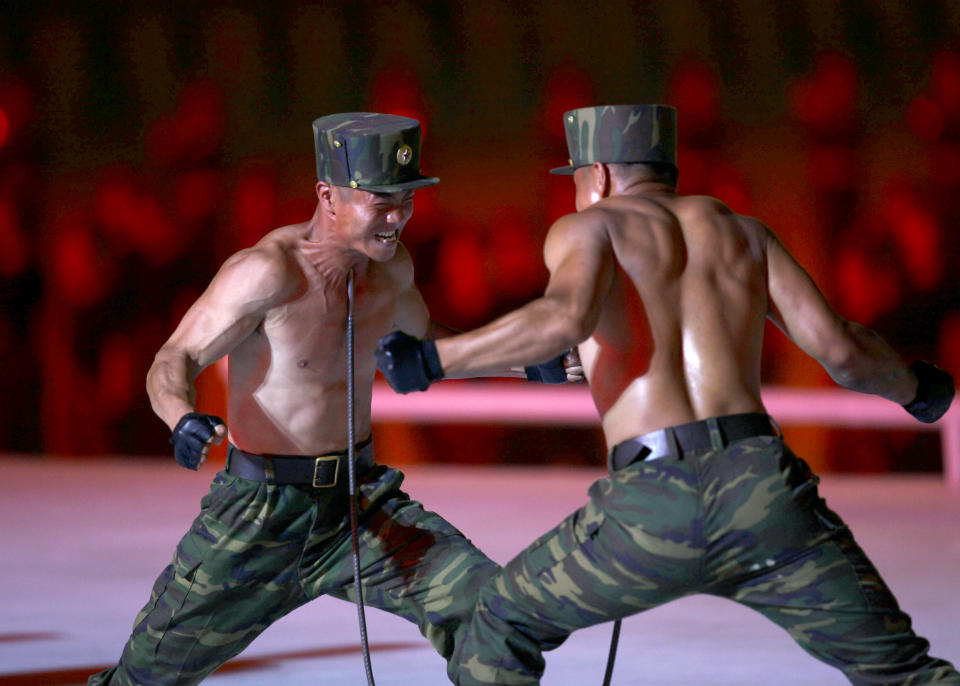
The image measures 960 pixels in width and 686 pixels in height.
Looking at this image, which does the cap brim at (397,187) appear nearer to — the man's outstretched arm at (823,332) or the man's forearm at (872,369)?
the man's outstretched arm at (823,332)

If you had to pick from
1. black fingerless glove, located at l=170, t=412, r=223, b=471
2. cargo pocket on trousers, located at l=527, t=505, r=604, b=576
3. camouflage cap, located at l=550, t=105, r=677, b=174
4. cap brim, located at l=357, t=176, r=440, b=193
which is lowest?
cargo pocket on trousers, located at l=527, t=505, r=604, b=576

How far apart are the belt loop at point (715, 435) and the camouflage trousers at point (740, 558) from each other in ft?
0.04

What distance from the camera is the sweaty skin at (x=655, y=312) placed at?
2154 millimetres

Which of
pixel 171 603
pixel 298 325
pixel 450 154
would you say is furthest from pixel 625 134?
pixel 450 154

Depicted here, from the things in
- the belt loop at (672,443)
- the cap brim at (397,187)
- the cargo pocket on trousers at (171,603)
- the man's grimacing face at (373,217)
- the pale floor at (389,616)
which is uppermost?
the cap brim at (397,187)

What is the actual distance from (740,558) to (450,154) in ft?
23.0

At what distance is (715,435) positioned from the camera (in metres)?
2.20

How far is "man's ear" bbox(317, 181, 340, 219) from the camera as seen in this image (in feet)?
9.26

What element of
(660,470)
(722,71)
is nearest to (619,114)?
(660,470)

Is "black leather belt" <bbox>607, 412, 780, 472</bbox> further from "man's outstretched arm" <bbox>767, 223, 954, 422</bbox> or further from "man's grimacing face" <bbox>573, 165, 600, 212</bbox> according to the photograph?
"man's grimacing face" <bbox>573, 165, 600, 212</bbox>

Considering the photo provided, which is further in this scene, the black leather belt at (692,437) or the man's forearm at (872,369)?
the man's forearm at (872,369)

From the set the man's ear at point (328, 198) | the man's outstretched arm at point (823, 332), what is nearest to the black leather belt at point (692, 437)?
the man's outstretched arm at point (823, 332)

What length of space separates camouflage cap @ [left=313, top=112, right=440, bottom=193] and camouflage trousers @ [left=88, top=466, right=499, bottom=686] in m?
0.59

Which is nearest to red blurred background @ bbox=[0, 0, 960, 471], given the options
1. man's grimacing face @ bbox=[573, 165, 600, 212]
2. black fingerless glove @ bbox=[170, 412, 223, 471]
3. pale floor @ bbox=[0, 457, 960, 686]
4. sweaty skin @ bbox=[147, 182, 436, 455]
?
pale floor @ bbox=[0, 457, 960, 686]
